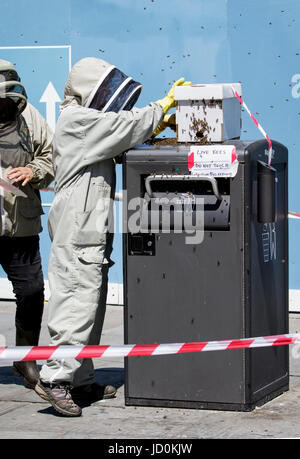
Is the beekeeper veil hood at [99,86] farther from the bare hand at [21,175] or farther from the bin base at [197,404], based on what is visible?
the bin base at [197,404]

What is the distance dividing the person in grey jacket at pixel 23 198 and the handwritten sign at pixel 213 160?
116 centimetres

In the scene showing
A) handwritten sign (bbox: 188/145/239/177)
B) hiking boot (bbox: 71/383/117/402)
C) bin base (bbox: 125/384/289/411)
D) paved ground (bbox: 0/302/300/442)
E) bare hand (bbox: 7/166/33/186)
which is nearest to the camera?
paved ground (bbox: 0/302/300/442)

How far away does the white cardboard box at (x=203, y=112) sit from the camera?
5.09 metres

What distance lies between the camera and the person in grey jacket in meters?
5.64

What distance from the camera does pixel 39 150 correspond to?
5.90m

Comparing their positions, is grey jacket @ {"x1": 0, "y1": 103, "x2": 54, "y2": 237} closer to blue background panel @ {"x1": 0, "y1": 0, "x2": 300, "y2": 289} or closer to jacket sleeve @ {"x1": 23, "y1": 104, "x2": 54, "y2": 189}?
jacket sleeve @ {"x1": 23, "y1": 104, "x2": 54, "y2": 189}

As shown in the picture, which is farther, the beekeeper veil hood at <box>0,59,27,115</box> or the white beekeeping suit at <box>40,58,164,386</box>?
the beekeeper veil hood at <box>0,59,27,115</box>

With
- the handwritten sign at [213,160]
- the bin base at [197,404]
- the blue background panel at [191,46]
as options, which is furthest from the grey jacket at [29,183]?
the blue background panel at [191,46]

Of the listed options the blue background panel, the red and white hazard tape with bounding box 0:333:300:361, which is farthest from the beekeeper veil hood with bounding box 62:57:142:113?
the blue background panel

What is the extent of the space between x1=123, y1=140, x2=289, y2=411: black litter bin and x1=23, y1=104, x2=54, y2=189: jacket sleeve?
0.79 m

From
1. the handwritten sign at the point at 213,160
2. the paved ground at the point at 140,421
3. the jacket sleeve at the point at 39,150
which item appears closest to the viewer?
the paved ground at the point at 140,421

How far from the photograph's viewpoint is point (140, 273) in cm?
512
